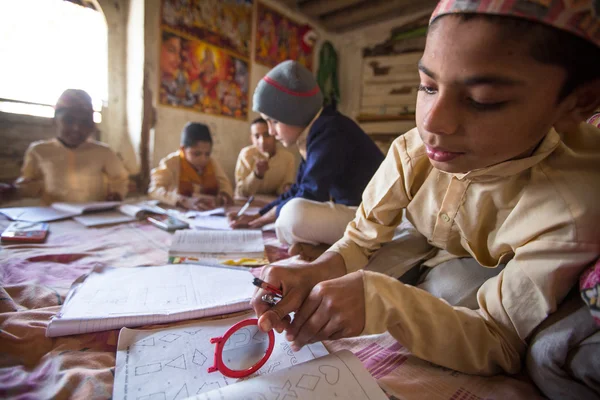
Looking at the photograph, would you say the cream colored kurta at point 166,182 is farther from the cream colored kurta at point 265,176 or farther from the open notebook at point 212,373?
the open notebook at point 212,373

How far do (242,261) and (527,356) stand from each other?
0.72 m

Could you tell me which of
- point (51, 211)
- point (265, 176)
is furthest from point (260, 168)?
point (51, 211)

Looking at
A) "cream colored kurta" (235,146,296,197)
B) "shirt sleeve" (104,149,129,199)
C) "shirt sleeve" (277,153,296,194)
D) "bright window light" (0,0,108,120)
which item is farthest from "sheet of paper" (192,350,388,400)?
"bright window light" (0,0,108,120)

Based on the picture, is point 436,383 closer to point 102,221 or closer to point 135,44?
point 102,221

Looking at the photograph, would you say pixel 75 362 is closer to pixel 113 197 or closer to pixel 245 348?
pixel 245 348

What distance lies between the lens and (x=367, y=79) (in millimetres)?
3670

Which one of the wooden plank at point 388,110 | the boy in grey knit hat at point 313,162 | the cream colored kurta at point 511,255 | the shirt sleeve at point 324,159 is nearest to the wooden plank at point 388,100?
the wooden plank at point 388,110

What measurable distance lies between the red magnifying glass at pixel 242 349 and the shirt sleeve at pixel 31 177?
1765 mm

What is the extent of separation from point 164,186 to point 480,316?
78.5 inches

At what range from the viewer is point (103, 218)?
1383mm

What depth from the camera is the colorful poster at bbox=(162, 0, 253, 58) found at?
94.8 inches

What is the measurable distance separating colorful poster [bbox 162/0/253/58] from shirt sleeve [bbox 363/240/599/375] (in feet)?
8.71

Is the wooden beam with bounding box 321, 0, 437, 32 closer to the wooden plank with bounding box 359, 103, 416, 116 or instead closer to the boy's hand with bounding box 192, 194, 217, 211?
the wooden plank with bounding box 359, 103, 416, 116

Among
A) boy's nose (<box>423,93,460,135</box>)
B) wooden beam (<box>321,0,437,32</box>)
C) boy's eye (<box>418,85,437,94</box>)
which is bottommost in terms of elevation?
boy's nose (<box>423,93,460,135</box>)
